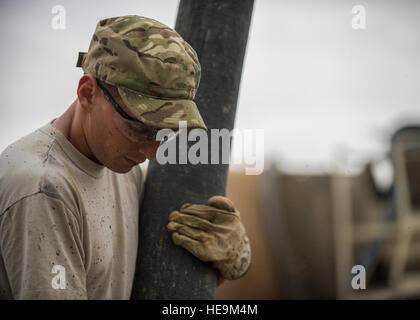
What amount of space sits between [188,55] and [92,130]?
40 cm

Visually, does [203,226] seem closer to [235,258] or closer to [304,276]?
[235,258]

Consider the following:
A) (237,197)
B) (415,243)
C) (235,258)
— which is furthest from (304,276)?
(235,258)

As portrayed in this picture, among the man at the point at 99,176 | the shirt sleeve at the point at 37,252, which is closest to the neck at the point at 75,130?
the man at the point at 99,176

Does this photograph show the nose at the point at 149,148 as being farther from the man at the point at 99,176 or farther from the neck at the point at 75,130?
the neck at the point at 75,130

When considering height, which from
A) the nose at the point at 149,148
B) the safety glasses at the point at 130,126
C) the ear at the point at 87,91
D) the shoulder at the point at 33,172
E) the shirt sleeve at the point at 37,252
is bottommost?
the shirt sleeve at the point at 37,252

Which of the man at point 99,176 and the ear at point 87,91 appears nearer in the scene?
the man at point 99,176

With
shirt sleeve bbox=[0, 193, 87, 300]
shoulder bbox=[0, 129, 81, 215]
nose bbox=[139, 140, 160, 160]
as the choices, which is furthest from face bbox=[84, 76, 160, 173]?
shirt sleeve bbox=[0, 193, 87, 300]

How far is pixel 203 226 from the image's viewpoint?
1.68 meters

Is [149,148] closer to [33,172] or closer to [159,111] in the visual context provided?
[159,111]

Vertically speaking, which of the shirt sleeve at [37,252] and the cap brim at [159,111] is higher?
the cap brim at [159,111]

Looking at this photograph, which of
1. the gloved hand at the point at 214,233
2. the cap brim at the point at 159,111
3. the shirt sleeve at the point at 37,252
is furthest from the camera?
the gloved hand at the point at 214,233

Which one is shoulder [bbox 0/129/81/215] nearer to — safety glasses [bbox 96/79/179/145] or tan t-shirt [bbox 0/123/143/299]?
tan t-shirt [bbox 0/123/143/299]

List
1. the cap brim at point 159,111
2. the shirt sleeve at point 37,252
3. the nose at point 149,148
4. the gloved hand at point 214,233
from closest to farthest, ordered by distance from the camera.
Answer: the shirt sleeve at point 37,252 < the cap brim at point 159,111 < the nose at point 149,148 < the gloved hand at point 214,233

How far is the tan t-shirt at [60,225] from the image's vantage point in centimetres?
127
